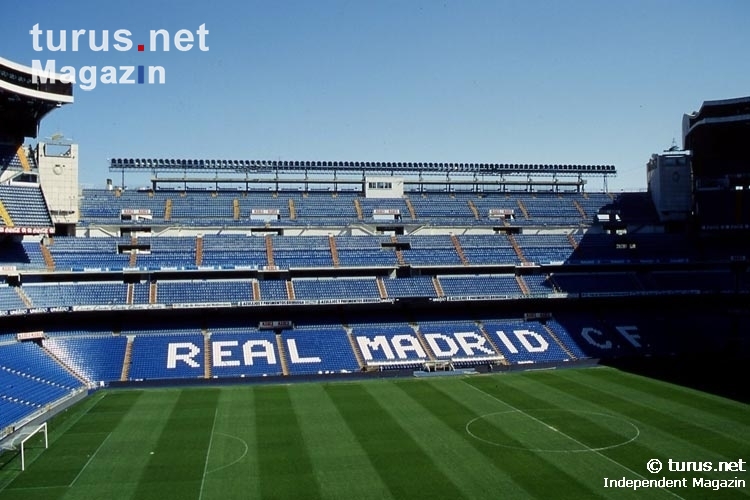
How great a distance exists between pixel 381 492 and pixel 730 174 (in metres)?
45.8

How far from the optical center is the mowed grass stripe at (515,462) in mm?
22172

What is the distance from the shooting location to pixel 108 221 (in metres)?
54.1

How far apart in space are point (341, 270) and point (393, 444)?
83.7ft

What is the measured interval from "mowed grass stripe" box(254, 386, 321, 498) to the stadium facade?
8.09 meters

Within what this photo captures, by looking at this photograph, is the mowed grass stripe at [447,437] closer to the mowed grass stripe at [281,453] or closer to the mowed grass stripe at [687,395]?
the mowed grass stripe at [281,453]

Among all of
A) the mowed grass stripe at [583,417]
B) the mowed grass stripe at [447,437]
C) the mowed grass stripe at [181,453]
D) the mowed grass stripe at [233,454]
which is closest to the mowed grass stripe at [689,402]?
the mowed grass stripe at [583,417]

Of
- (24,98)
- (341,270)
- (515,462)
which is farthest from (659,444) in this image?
(24,98)

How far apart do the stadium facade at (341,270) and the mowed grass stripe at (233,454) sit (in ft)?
23.6

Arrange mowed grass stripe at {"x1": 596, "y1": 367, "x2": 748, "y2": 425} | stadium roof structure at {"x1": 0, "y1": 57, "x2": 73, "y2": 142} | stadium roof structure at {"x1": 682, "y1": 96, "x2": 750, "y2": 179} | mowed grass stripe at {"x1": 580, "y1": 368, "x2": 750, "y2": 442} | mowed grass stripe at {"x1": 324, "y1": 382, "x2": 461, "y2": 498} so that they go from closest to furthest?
mowed grass stripe at {"x1": 324, "y1": 382, "x2": 461, "y2": 498}
mowed grass stripe at {"x1": 580, "y1": 368, "x2": 750, "y2": 442}
mowed grass stripe at {"x1": 596, "y1": 367, "x2": 748, "y2": 425}
stadium roof structure at {"x1": 0, "y1": 57, "x2": 73, "y2": 142}
stadium roof structure at {"x1": 682, "y1": 96, "x2": 750, "y2": 179}

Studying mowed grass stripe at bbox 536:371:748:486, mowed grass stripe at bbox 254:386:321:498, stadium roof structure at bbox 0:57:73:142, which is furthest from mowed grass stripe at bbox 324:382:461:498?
stadium roof structure at bbox 0:57:73:142

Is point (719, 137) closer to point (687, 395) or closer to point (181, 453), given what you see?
point (687, 395)

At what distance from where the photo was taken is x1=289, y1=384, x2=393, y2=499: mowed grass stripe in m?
22.8

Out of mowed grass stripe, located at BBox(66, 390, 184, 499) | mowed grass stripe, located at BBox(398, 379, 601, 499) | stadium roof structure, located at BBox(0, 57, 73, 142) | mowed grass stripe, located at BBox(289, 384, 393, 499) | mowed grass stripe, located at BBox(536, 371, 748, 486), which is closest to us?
mowed grass stripe, located at BBox(398, 379, 601, 499)

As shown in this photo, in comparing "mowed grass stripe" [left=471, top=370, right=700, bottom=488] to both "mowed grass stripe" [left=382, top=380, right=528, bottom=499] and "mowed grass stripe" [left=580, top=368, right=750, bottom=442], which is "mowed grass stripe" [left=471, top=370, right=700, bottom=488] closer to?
"mowed grass stripe" [left=580, top=368, right=750, bottom=442]
